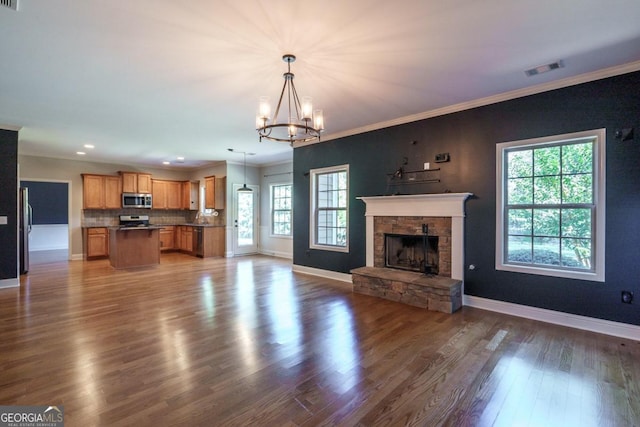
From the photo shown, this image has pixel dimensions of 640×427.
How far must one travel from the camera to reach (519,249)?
12.9ft

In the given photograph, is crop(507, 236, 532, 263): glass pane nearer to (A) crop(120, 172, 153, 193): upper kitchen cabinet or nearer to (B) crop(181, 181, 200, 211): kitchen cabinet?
(B) crop(181, 181, 200, 211): kitchen cabinet

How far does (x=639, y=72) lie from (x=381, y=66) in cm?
260

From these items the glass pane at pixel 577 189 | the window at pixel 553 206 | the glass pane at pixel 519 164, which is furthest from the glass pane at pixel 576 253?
the glass pane at pixel 519 164

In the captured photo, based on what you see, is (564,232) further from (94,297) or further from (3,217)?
(3,217)

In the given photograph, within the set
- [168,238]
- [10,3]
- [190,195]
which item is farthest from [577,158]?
[168,238]

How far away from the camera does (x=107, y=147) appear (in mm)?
6871

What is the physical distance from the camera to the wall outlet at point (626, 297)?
10.4 feet

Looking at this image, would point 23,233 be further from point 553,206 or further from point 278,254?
point 553,206

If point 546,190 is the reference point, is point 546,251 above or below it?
below

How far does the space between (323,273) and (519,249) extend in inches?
134

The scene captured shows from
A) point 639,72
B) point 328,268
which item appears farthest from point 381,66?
point 328,268

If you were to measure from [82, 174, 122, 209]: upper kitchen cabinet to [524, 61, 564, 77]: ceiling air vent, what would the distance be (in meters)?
9.69

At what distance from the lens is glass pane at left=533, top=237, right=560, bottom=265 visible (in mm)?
3676

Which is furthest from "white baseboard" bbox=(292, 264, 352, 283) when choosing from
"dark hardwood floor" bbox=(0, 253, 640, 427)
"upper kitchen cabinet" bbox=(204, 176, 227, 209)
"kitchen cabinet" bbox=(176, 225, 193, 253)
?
"kitchen cabinet" bbox=(176, 225, 193, 253)
